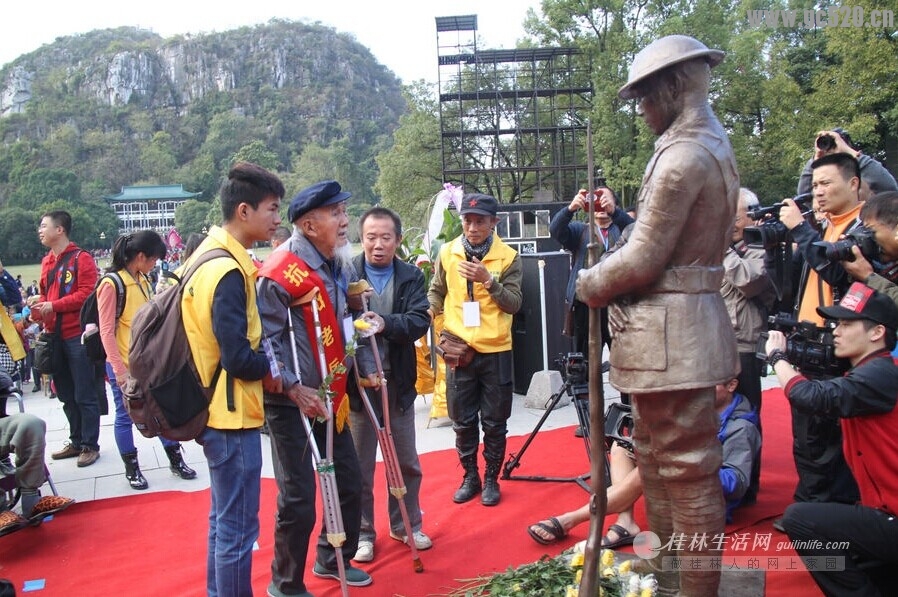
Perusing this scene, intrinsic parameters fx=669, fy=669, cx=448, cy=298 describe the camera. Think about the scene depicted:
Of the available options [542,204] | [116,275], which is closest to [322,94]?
[542,204]

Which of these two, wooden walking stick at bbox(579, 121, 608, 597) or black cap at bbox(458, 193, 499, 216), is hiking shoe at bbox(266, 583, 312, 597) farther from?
black cap at bbox(458, 193, 499, 216)

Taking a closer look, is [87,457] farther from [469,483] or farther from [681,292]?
[681,292]

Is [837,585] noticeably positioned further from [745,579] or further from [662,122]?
[662,122]

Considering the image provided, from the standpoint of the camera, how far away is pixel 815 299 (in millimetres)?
3307

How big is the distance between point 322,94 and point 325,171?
139 feet

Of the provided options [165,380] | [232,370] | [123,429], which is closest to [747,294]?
[232,370]

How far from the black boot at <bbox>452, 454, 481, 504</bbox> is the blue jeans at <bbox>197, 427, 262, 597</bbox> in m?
1.69

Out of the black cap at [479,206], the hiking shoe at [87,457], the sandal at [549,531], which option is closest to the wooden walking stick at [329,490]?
the sandal at [549,531]

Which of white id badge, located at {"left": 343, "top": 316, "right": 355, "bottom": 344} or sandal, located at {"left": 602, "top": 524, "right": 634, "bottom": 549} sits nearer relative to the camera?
white id badge, located at {"left": 343, "top": 316, "right": 355, "bottom": 344}

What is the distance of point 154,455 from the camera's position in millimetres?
5273

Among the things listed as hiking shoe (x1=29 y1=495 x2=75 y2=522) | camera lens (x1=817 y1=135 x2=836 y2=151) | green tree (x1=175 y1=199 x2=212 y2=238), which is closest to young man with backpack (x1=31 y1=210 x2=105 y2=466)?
hiking shoe (x1=29 y1=495 x2=75 y2=522)

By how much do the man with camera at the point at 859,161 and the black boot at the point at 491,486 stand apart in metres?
2.45

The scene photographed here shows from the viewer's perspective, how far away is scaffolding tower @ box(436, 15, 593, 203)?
2673 cm

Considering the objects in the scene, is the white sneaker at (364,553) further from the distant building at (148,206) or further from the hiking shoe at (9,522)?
the distant building at (148,206)
